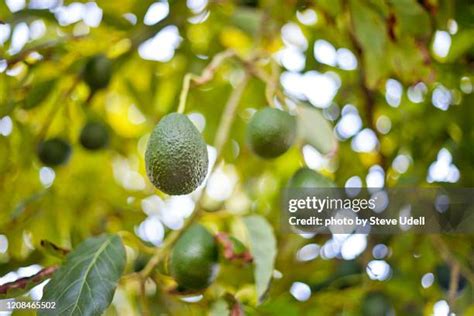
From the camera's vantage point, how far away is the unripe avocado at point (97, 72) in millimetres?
1773

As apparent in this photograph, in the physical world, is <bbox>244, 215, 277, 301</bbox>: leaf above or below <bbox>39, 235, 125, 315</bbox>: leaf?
below

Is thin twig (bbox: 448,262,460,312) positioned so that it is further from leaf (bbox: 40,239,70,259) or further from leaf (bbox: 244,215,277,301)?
leaf (bbox: 40,239,70,259)

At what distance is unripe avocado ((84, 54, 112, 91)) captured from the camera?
1773mm

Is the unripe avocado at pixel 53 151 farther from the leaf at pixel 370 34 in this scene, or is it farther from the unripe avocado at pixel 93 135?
the leaf at pixel 370 34

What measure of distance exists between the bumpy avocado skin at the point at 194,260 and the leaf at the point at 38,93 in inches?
21.9

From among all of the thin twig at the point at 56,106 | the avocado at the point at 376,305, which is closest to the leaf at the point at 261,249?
the avocado at the point at 376,305

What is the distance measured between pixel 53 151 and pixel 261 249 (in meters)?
0.73

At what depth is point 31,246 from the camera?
1.93m

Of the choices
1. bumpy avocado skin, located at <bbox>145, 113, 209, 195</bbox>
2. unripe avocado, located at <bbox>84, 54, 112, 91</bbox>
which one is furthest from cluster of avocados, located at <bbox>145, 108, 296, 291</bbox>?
unripe avocado, located at <bbox>84, 54, 112, 91</bbox>

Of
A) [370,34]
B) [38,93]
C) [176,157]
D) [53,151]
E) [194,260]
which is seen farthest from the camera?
A: [53,151]

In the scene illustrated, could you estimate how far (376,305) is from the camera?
1756mm

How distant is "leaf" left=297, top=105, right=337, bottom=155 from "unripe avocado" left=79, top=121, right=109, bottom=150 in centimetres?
62

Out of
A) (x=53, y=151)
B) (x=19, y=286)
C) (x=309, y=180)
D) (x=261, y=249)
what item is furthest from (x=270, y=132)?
(x=53, y=151)

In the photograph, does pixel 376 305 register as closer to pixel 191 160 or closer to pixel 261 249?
pixel 261 249
